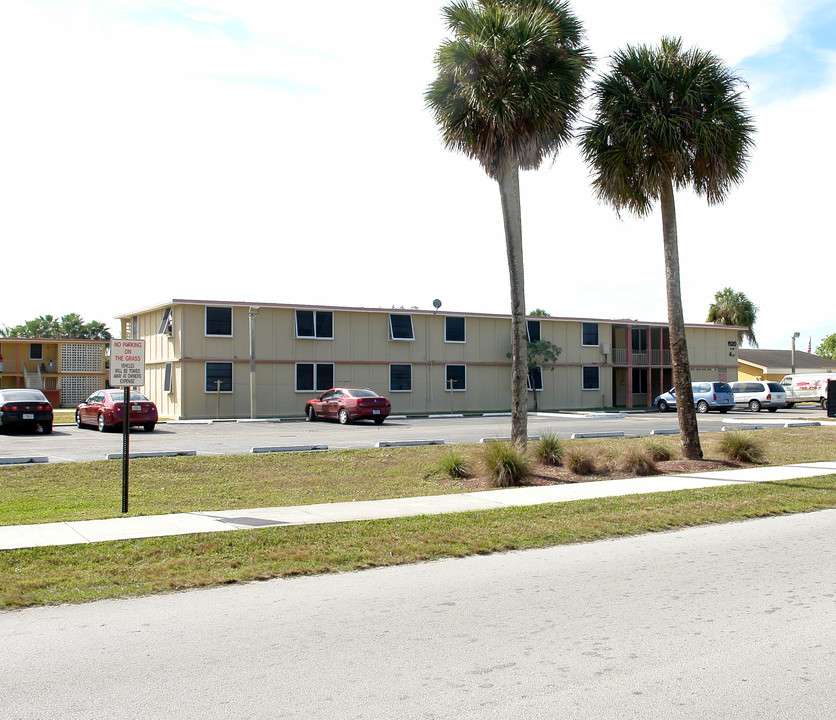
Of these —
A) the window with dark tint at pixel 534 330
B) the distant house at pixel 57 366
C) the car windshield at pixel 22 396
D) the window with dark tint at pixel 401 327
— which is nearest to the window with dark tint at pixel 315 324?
the window with dark tint at pixel 401 327

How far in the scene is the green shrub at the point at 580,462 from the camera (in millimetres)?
15578

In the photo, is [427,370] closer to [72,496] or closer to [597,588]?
[72,496]

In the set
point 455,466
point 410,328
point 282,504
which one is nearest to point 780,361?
point 410,328

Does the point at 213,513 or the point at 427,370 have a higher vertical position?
the point at 427,370

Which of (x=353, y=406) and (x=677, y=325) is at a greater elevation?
(x=677, y=325)

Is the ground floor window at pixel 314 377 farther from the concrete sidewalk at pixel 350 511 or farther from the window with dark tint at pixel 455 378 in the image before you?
the concrete sidewalk at pixel 350 511

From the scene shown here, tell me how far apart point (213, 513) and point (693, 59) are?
12.9 metres

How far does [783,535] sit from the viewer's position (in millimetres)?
9438

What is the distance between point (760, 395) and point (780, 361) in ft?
98.9

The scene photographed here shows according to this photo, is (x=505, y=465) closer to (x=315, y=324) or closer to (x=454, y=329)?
(x=315, y=324)

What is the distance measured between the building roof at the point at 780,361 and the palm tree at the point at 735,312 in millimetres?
2694

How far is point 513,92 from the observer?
15359 mm

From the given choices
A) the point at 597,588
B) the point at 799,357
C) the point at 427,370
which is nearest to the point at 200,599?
the point at 597,588

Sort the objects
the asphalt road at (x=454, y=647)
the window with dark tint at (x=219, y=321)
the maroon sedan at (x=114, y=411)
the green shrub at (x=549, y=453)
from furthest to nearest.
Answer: the window with dark tint at (x=219, y=321) → the maroon sedan at (x=114, y=411) → the green shrub at (x=549, y=453) → the asphalt road at (x=454, y=647)
